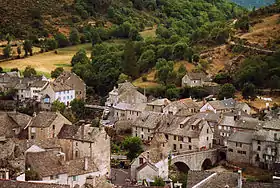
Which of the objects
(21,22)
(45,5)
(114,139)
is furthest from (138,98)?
(45,5)

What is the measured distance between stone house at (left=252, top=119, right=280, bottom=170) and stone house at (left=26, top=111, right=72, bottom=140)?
73.7 ft

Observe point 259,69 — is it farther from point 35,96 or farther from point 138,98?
point 35,96

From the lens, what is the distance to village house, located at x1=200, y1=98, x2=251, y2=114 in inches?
3240

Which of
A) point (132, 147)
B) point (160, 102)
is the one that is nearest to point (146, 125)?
point (132, 147)

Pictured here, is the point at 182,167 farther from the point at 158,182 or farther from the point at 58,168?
the point at 58,168

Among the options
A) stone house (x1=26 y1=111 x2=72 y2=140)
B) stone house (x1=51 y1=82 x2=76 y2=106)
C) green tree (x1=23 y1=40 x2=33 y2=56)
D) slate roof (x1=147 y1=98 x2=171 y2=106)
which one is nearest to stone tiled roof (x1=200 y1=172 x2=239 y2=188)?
stone house (x1=26 y1=111 x2=72 y2=140)

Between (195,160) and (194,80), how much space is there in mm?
33493

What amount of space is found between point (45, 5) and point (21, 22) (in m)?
15.3

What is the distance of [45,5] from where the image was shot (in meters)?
173

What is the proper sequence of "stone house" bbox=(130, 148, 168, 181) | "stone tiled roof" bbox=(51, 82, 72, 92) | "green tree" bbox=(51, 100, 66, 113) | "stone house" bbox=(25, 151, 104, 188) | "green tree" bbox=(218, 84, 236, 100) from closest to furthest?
"stone house" bbox=(25, 151, 104, 188) < "stone house" bbox=(130, 148, 168, 181) < "green tree" bbox=(51, 100, 66, 113) < "green tree" bbox=(218, 84, 236, 100) < "stone tiled roof" bbox=(51, 82, 72, 92)

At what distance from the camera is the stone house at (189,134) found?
69.8 metres

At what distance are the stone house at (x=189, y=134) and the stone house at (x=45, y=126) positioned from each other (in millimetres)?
15146

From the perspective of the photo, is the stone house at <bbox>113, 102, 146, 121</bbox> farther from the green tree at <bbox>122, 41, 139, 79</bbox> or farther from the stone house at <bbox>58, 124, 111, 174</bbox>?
the stone house at <bbox>58, 124, 111, 174</bbox>

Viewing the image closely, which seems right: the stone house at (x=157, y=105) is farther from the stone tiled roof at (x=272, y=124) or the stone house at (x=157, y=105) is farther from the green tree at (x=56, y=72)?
the green tree at (x=56, y=72)
